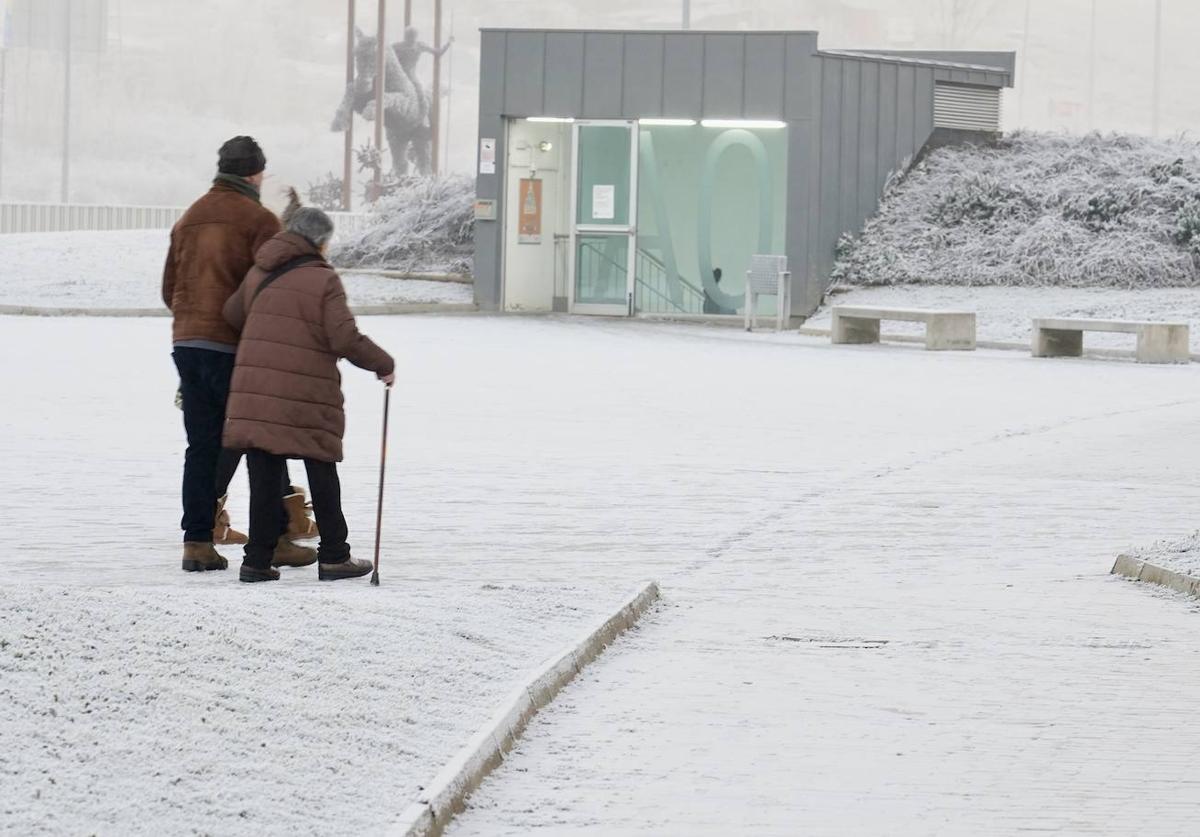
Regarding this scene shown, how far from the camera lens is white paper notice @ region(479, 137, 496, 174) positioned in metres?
33.6

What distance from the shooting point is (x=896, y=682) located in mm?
7059

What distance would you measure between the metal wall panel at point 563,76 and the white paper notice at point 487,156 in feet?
3.54

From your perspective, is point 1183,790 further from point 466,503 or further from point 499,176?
point 499,176

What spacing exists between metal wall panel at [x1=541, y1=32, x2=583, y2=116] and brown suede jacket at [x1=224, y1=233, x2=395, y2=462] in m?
25.0

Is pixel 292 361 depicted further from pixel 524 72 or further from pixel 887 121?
pixel 887 121

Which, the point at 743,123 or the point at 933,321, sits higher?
the point at 743,123

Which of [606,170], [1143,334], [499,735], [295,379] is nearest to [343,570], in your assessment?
[295,379]

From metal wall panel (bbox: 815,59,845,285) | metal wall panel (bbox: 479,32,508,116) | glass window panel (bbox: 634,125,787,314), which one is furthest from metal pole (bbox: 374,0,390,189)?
metal wall panel (bbox: 815,59,845,285)

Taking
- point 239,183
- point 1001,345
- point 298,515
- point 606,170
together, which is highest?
point 606,170

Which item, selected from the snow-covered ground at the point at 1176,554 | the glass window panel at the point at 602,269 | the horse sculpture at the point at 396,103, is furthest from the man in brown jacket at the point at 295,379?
the horse sculpture at the point at 396,103

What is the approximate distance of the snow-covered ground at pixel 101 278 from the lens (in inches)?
1224

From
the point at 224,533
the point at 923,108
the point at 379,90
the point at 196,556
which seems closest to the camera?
the point at 196,556

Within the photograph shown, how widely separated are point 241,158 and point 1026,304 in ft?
73.0

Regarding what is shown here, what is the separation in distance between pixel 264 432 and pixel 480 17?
106103mm
